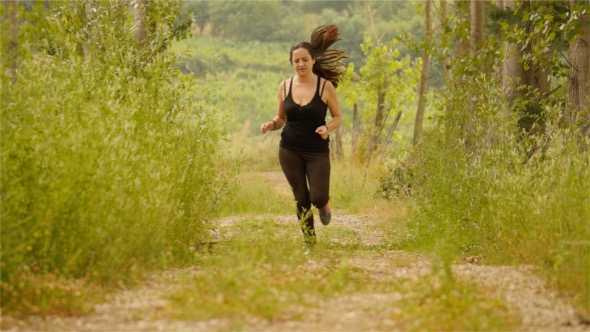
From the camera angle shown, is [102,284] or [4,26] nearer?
[102,284]

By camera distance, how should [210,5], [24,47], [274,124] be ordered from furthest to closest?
[210,5]
[274,124]
[24,47]

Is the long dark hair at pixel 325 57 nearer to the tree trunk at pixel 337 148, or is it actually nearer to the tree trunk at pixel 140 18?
the tree trunk at pixel 140 18

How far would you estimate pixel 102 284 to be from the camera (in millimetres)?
6660

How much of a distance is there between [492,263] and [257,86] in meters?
47.1

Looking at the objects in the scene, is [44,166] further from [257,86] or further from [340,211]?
[257,86]

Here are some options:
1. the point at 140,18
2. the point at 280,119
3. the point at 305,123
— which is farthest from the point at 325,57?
the point at 140,18

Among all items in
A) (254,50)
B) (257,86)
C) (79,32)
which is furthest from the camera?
(254,50)

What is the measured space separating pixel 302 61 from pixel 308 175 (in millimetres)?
1108

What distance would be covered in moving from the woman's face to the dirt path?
259 cm

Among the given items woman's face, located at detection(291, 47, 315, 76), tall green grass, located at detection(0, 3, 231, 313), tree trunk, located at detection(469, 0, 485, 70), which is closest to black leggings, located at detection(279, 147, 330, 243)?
woman's face, located at detection(291, 47, 315, 76)

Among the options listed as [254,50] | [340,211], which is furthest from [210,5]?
[340,211]

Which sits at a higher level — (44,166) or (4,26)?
(4,26)

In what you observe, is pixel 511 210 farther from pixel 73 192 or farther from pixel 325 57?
pixel 73 192

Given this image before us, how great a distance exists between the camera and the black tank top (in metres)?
9.29
